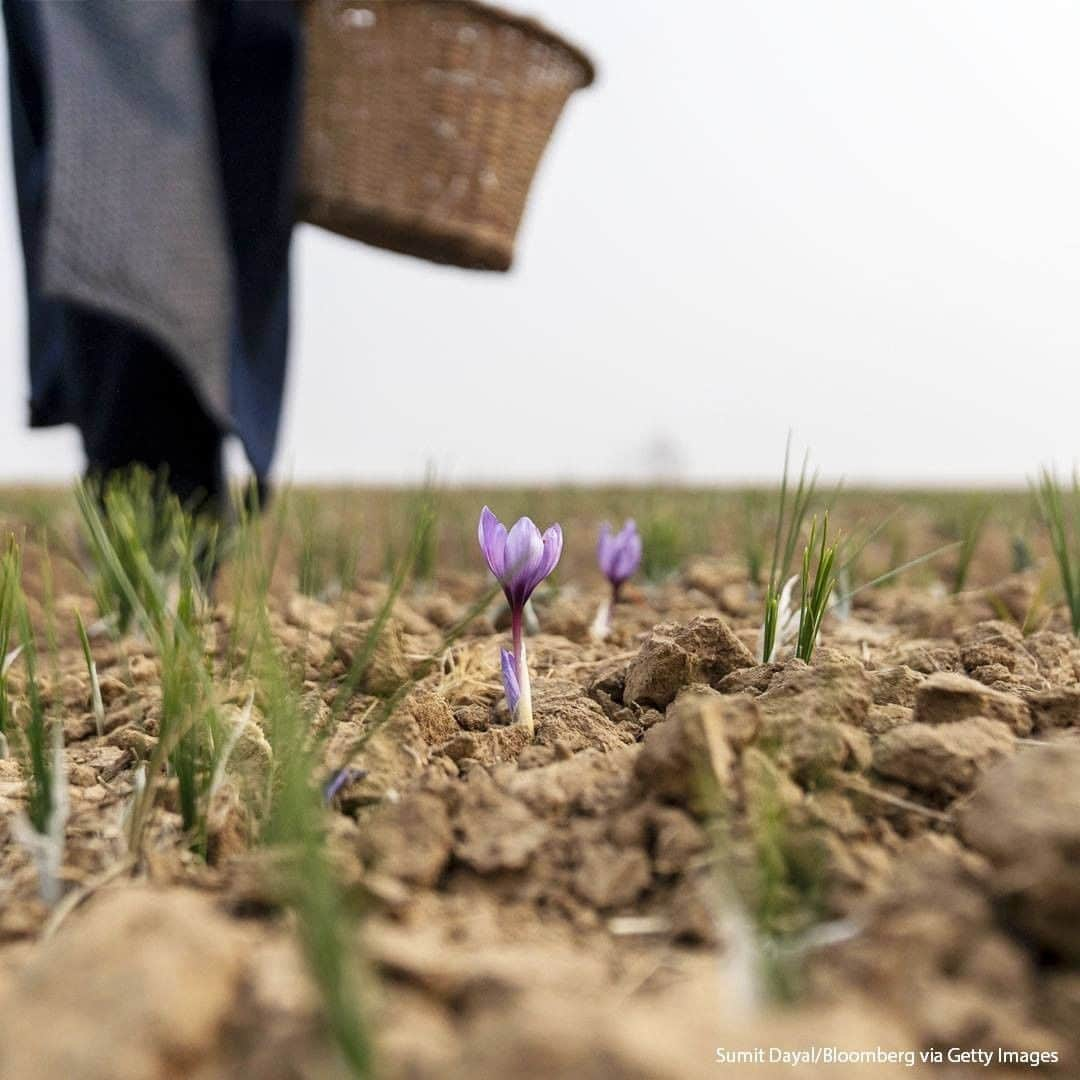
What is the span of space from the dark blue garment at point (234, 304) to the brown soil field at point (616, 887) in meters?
1.80

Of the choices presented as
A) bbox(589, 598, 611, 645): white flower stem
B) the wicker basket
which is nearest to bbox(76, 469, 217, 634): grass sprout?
bbox(589, 598, 611, 645): white flower stem

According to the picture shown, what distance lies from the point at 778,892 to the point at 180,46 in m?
2.54

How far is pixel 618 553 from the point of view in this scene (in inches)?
69.1

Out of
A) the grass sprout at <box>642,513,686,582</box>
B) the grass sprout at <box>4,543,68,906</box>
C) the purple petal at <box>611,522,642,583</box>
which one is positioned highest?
the purple petal at <box>611,522,642,583</box>

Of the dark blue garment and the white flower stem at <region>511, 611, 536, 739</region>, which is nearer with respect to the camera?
the white flower stem at <region>511, 611, 536, 739</region>

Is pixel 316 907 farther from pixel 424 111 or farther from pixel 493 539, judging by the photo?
pixel 424 111

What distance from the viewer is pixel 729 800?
0.80 m

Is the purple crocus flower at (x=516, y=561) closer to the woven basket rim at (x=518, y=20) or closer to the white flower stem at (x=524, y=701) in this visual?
the white flower stem at (x=524, y=701)

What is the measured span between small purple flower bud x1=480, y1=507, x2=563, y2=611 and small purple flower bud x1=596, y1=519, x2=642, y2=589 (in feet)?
1.67

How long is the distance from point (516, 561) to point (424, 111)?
1.94 metres

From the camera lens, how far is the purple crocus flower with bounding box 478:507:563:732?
116cm

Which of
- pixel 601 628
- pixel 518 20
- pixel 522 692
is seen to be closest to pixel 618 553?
pixel 601 628

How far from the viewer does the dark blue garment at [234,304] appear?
279 centimetres

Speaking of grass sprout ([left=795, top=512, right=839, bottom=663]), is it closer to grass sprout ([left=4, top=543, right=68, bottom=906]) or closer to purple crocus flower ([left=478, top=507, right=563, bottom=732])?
purple crocus flower ([left=478, top=507, right=563, bottom=732])
